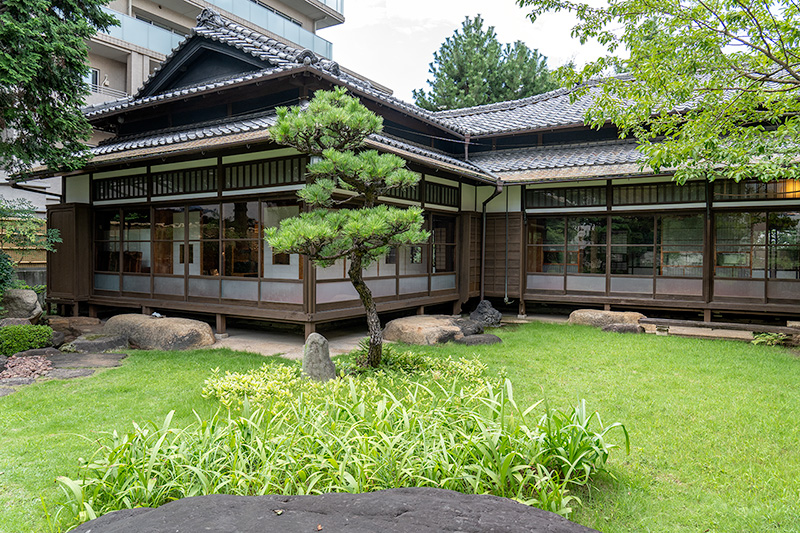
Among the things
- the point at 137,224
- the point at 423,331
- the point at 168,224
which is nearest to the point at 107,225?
the point at 137,224

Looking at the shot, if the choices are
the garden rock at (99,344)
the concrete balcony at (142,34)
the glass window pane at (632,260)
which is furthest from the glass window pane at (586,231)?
the concrete balcony at (142,34)

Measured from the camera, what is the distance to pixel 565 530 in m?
2.29

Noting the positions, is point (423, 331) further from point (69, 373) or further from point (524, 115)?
point (524, 115)

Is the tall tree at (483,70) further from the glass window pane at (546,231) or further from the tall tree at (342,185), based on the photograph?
the tall tree at (342,185)

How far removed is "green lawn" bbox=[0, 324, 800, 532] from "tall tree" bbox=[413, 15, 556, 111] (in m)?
15.1

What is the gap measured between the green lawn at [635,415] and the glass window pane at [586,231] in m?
3.41

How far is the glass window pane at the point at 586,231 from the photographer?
11672mm

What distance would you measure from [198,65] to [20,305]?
19.6 ft

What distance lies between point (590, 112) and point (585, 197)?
519 centimetres

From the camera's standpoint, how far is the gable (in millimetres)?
10117

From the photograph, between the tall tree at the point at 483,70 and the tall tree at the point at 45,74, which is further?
the tall tree at the point at 483,70

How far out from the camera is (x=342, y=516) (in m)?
2.35

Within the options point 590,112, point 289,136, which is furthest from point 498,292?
point 289,136

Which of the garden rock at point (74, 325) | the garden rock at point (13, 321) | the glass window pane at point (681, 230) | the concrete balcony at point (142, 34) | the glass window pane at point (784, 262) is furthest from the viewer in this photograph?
the concrete balcony at point (142, 34)
